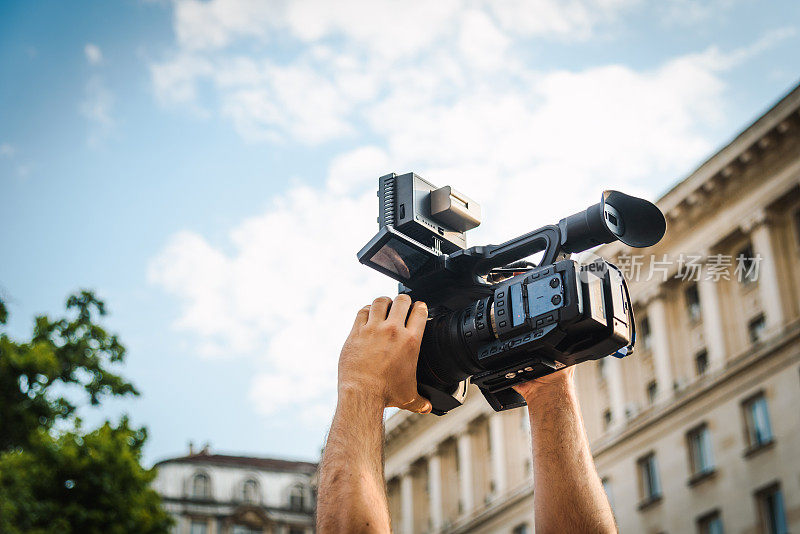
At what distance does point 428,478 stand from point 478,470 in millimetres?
5247

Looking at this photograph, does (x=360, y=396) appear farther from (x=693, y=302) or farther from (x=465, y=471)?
(x=465, y=471)

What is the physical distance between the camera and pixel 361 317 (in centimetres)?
380

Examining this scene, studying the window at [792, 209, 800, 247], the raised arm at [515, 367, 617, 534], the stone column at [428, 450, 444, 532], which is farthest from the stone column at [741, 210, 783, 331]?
the raised arm at [515, 367, 617, 534]

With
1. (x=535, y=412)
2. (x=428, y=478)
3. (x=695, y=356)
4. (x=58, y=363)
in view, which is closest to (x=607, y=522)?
(x=535, y=412)

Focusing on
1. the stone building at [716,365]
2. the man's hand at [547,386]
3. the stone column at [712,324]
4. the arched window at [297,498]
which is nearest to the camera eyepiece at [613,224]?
the man's hand at [547,386]

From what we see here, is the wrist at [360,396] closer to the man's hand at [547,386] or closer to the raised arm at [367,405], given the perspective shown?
the raised arm at [367,405]

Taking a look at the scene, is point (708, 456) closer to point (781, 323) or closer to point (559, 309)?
point (781, 323)

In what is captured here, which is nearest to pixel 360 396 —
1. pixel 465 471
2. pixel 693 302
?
pixel 693 302

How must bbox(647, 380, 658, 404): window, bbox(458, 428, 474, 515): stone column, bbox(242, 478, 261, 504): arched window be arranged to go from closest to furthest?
bbox(647, 380, 658, 404): window, bbox(458, 428, 474, 515): stone column, bbox(242, 478, 261, 504): arched window

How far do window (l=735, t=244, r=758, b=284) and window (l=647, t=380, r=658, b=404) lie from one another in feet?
15.6

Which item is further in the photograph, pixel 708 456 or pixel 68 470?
pixel 708 456

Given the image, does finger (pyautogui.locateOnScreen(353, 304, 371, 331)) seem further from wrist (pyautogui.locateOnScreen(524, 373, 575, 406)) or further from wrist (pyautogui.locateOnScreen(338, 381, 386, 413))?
wrist (pyautogui.locateOnScreen(524, 373, 575, 406))

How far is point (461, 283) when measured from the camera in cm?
406

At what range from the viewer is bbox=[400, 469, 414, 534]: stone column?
164 feet
